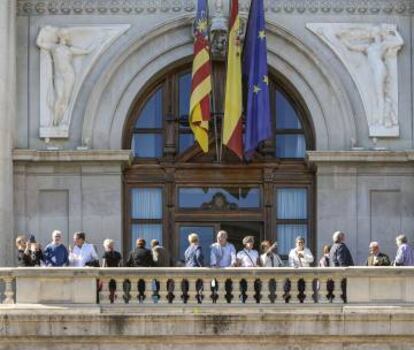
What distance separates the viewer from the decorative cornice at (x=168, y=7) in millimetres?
35219

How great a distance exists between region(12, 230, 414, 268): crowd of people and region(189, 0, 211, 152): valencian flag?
10.2 feet

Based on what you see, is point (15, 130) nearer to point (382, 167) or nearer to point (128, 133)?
point (128, 133)

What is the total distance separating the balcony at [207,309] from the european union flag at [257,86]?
3940mm

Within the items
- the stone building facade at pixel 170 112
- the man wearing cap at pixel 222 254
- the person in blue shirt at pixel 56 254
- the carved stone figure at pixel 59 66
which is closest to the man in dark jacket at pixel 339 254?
the man wearing cap at pixel 222 254

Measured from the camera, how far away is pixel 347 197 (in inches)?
1367

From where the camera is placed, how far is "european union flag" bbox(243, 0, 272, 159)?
112ft

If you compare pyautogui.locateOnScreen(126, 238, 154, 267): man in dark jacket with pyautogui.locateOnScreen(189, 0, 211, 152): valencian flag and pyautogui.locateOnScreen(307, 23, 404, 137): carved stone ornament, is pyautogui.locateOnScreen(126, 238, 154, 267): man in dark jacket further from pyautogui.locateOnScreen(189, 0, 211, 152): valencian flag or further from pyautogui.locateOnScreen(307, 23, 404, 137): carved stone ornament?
pyautogui.locateOnScreen(307, 23, 404, 137): carved stone ornament

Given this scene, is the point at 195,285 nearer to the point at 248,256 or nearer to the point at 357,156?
the point at 248,256

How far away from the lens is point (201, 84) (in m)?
34.2

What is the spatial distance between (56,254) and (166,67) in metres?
5.49

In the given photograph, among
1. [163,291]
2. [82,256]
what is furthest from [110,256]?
[163,291]

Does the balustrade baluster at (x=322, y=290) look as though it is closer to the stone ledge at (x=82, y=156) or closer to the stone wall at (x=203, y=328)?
the stone wall at (x=203, y=328)

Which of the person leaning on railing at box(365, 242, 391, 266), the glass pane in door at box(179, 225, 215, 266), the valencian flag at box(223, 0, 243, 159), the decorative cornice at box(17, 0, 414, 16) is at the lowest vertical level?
the person leaning on railing at box(365, 242, 391, 266)

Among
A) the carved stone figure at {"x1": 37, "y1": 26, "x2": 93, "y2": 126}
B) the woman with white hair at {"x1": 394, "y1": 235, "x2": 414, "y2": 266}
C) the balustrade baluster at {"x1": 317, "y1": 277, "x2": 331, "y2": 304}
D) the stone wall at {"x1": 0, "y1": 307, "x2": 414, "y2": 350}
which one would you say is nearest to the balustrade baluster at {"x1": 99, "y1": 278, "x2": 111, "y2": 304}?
the stone wall at {"x1": 0, "y1": 307, "x2": 414, "y2": 350}
